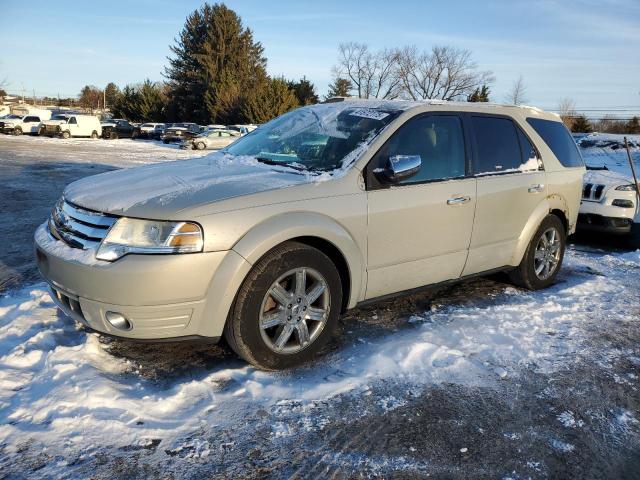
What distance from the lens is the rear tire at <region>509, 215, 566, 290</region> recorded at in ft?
16.4

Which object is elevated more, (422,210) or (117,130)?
(117,130)

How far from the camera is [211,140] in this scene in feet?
106

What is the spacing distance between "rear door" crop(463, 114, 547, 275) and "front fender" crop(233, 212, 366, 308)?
1.25 meters

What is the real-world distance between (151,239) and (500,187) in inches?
115

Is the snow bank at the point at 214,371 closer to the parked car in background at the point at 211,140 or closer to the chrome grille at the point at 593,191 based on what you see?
the chrome grille at the point at 593,191

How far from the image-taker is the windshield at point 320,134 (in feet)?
12.5

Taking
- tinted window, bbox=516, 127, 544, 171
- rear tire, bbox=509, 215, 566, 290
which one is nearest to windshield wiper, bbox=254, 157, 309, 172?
tinted window, bbox=516, 127, 544, 171

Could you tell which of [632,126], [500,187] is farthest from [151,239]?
[632,126]

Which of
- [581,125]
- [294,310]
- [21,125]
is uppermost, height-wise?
[581,125]

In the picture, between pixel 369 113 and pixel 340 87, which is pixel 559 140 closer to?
pixel 369 113

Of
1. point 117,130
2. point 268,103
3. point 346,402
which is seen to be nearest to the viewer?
point 346,402

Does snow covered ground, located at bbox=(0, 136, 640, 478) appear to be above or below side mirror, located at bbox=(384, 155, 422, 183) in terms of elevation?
below

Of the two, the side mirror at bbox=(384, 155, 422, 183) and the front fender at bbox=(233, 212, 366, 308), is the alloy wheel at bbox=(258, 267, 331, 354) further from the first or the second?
the side mirror at bbox=(384, 155, 422, 183)

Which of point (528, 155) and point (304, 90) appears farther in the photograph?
point (304, 90)
